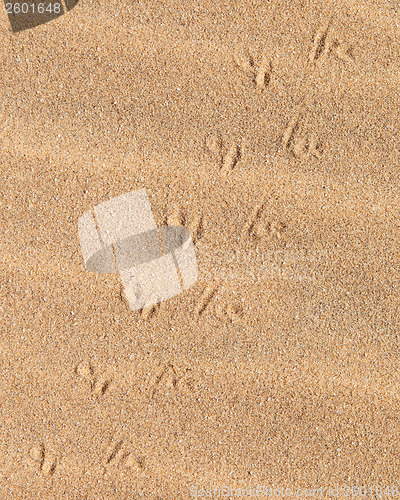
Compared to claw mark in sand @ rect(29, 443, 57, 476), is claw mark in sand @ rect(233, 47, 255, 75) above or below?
above

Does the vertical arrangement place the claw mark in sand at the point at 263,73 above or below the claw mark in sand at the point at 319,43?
below

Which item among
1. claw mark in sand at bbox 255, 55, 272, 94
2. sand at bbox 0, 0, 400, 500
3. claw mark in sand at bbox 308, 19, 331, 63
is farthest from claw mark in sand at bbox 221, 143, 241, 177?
claw mark in sand at bbox 308, 19, 331, 63

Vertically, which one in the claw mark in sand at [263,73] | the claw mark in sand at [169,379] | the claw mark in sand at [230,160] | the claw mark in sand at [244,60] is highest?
the claw mark in sand at [244,60]

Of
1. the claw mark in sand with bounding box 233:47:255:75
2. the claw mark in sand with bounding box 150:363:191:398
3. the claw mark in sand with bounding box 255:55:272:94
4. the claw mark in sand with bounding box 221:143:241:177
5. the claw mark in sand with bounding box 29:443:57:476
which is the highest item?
the claw mark in sand with bounding box 233:47:255:75

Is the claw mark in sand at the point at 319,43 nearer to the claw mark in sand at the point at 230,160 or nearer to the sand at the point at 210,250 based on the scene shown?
the sand at the point at 210,250

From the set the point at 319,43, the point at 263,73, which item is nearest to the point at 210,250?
the point at 263,73

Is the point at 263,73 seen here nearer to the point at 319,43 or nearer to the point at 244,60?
the point at 244,60

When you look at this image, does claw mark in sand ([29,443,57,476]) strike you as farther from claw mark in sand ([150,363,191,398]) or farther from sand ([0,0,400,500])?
claw mark in sand ([150,363,191,398])

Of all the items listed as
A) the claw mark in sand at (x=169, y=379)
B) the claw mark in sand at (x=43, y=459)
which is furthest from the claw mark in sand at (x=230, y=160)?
the claw mark in sand at (x=43, y=459)
